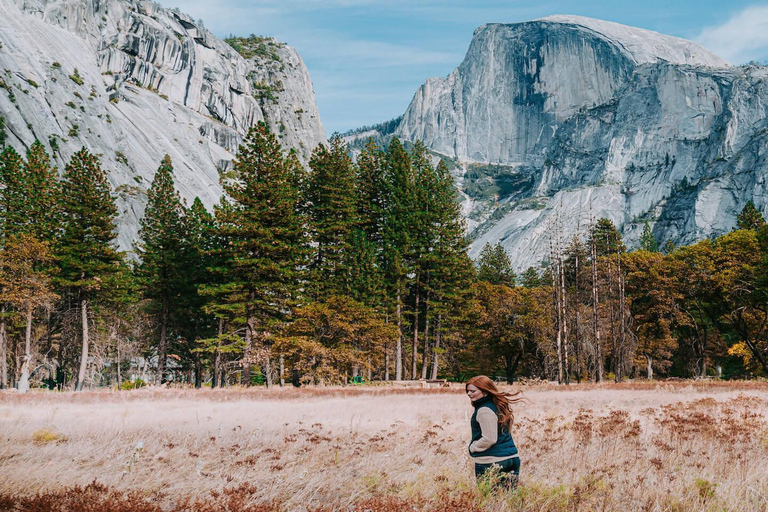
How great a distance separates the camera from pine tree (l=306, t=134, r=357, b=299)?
37219mm

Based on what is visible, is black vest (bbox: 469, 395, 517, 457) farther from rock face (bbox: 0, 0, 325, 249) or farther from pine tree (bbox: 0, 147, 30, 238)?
rock face (bbox: 0, 0, 325, 249)

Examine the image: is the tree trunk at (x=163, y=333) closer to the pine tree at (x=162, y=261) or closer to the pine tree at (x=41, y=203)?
the pine tree at (x=162, y=261)

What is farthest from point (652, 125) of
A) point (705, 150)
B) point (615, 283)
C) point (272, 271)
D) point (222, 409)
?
point (222, 409)

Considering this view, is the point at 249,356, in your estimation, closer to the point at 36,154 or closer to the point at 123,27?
the point at 36,154

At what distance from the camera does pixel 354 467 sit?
7.17m

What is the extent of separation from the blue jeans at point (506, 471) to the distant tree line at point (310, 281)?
24.1m

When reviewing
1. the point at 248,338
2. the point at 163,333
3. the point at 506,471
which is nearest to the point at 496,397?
the point at 506,471

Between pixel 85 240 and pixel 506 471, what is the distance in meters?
37.9

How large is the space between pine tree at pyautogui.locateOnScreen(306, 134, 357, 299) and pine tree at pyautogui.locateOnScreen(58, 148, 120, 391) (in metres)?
14.1

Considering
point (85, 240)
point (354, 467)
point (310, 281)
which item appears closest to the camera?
point (354, 467)

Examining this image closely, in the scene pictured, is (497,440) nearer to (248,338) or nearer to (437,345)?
(248,338)

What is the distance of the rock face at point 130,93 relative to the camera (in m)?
87.4

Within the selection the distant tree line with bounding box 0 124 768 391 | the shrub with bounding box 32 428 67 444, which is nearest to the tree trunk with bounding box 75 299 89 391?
the distant tree line with bounding box 0 124 768 391

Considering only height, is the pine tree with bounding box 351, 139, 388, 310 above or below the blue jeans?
above
